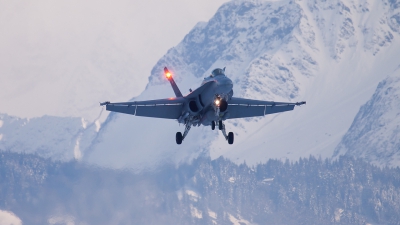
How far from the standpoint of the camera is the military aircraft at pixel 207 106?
110062 millimetres

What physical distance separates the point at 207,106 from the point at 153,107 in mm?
9312

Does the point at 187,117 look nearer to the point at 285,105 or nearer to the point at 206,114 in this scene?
the point at 206,114

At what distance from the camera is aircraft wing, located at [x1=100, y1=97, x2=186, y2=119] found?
118m

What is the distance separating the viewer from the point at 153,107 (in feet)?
397

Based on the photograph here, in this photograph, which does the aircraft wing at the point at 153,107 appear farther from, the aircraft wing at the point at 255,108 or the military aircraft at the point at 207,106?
the aircraft wing at the point at 255,108

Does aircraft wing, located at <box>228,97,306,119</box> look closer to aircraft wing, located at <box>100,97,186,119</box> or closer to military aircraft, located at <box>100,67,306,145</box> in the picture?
military aircraft, located at <box>100,67,306,145</box>

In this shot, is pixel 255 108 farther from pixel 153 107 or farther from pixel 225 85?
pixel 225 85

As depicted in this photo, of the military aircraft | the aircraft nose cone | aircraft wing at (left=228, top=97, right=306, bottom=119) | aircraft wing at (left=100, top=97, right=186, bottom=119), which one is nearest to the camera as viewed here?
the aircraft nose cone

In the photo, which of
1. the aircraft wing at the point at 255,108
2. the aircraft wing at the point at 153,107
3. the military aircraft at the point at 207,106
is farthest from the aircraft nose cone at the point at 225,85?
the aircraft wing at the point at 255,108

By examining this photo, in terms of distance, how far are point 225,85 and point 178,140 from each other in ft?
43.3

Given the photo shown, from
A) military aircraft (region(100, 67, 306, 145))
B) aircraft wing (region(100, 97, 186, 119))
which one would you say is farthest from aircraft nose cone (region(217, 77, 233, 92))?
aircraft wing (region(100, 97, 186, 119))

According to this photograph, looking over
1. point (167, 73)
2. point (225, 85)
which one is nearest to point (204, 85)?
point (225, 85)

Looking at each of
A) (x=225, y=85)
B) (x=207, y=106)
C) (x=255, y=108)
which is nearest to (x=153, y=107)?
(x=207, y=106)

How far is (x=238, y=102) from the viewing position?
118 metres
